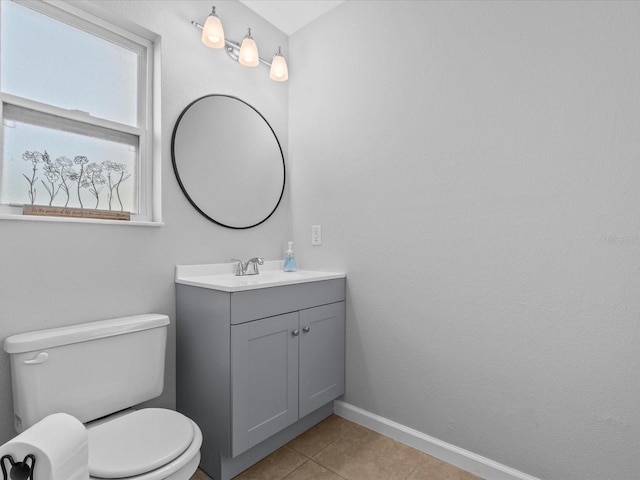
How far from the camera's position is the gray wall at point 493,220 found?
4.04 feet

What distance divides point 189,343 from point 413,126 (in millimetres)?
1533

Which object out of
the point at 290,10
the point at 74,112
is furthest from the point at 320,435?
the point at 290,10

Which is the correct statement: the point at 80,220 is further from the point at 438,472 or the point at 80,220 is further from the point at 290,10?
the point at 438,472

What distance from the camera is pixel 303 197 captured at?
220cm

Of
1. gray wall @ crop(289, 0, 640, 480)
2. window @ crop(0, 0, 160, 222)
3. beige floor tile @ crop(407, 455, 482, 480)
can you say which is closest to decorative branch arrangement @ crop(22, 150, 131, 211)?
window @ crop(0, 0, 160, 222)

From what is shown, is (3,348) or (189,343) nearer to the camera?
(3,348)

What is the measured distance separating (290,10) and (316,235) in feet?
4.53

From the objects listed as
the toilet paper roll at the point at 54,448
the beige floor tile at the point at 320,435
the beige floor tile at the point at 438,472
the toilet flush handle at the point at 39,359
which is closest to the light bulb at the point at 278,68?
the toilet flush handle at the point at 39,359

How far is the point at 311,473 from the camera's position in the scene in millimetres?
1526

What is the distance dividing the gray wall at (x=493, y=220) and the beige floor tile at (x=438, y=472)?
121mm

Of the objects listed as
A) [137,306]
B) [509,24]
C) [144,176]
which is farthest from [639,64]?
[137,306]

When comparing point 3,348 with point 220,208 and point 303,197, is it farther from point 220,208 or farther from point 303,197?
point 303,197

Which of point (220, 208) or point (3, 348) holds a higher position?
point (220, 208)

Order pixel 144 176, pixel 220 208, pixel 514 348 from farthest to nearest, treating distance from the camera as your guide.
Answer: pixel 220 208
pixel 144 176
pixel 514 348
